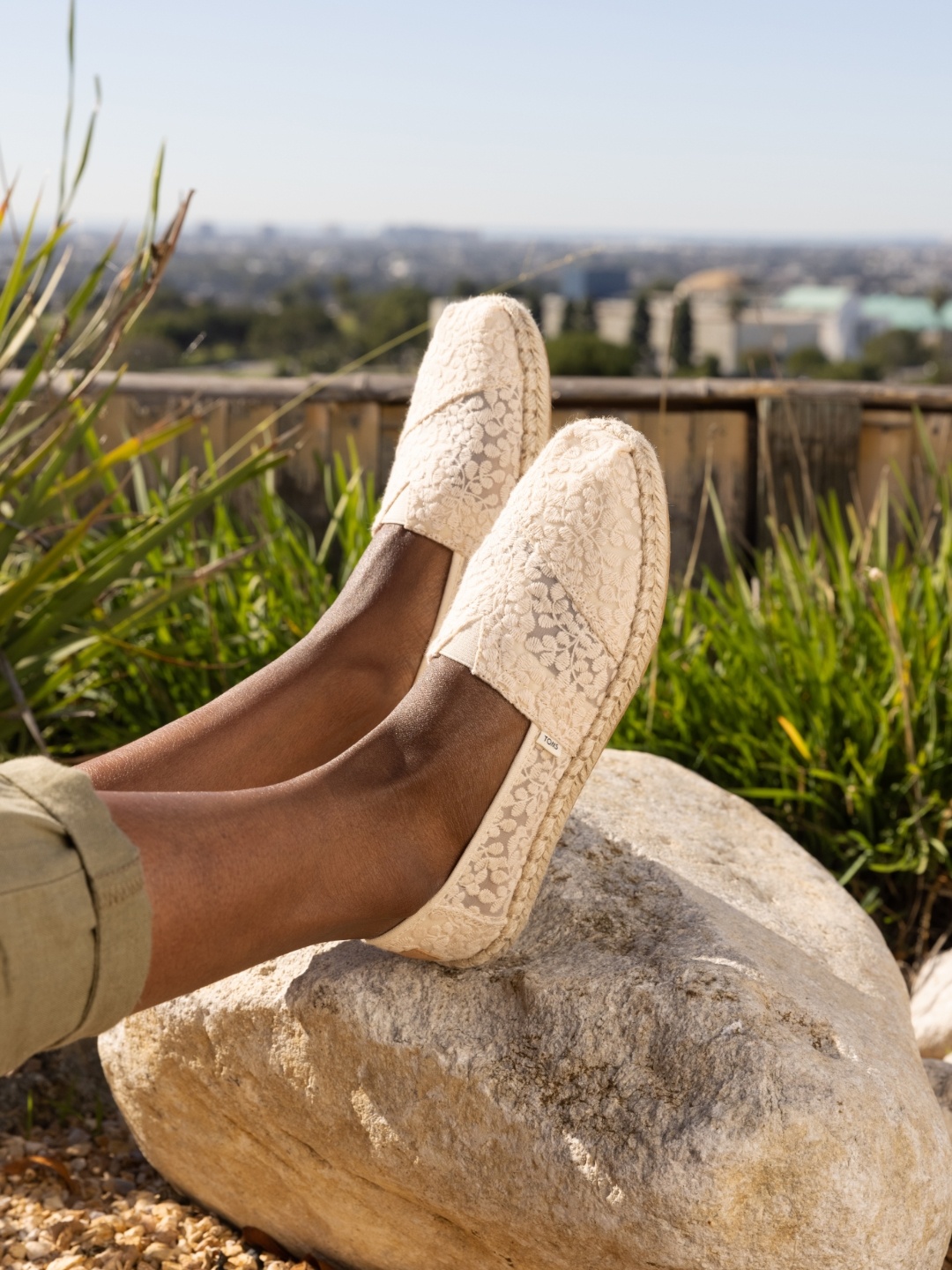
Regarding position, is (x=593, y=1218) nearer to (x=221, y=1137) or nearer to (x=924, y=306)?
(x=221, y=1137)

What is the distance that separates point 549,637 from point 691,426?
1489 mm

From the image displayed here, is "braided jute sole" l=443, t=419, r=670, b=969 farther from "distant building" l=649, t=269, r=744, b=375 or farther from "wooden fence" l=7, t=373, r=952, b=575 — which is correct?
"wooden fence" l=7, t=373, r=952, b=575

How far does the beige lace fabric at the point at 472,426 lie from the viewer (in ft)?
4.92

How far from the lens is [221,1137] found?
1239mm

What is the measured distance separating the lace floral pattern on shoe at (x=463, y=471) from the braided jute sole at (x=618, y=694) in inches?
9.2

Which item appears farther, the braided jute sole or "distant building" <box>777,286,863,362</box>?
"distant building" <box>777,286,863,362</box>

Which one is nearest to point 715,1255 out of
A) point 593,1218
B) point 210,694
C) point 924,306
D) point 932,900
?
point 593,1218

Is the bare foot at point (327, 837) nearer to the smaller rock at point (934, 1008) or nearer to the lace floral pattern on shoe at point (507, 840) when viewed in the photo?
the lace floral pattern on shoe at point (507, 840)

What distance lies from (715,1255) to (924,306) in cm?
8518

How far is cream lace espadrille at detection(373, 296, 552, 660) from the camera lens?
1494 mm

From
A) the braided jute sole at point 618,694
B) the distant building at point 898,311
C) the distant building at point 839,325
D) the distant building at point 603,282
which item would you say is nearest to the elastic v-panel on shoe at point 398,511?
the braided jute sole at point 618,694

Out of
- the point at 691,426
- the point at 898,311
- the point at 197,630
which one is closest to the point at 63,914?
the point at 197,630

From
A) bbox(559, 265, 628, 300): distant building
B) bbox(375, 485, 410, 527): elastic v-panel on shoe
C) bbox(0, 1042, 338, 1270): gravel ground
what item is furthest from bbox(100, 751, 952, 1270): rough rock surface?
bbox(559, 265, 628, 300): distant building

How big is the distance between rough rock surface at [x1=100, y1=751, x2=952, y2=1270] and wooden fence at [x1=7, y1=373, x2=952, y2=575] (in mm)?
1398
